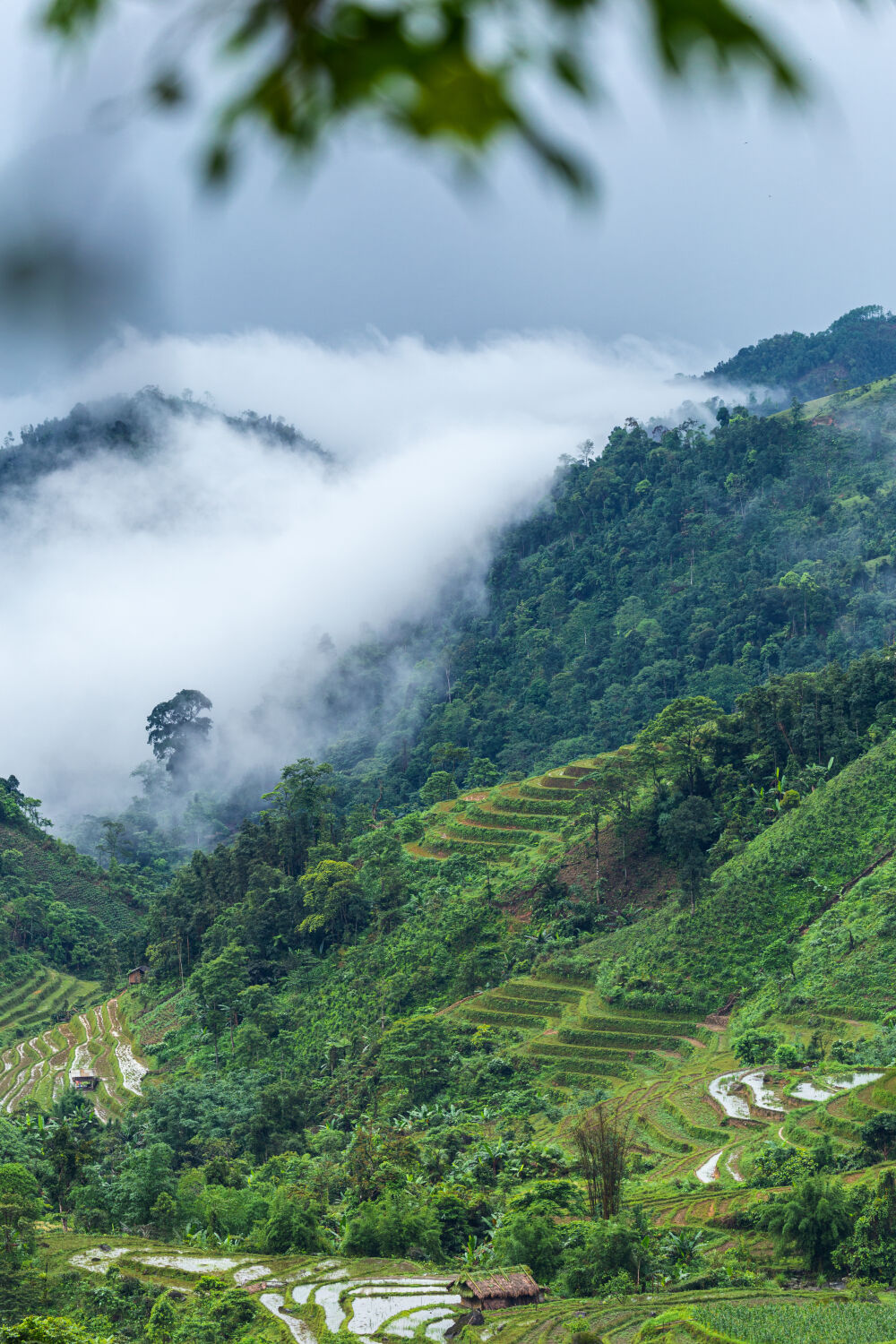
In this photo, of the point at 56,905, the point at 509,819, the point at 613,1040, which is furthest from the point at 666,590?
the point at 613,1040

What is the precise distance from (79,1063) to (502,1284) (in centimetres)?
2379

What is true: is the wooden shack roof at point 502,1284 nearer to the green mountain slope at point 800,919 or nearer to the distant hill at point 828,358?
the green mountain slope at point 800,919

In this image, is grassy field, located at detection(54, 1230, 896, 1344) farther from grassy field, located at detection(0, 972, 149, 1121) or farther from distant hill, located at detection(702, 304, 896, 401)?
distant hill, located at detection(702, 304, 896, 401)

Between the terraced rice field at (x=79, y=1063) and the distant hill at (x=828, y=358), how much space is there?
7694cm

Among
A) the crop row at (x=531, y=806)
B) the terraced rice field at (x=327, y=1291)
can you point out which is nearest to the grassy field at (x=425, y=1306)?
the terraced rice field at (x=327, y=1291)

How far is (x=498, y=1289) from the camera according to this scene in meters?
15.2

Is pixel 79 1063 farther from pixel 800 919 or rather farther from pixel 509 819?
pixel 800 919

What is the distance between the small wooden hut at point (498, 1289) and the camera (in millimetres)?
15039

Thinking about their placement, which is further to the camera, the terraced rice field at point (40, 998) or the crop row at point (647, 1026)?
the terraced rice field at point (40, 998)

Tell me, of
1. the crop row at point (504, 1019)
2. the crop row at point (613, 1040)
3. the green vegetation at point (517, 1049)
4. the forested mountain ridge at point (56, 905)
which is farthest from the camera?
the forested mountain ridge at point (56, 905)

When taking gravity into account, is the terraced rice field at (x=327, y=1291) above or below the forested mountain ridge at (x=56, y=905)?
below

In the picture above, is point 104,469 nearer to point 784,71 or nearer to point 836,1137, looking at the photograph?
point 836,1137

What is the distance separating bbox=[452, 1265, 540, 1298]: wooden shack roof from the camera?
597 inches

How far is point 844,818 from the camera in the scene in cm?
2900
